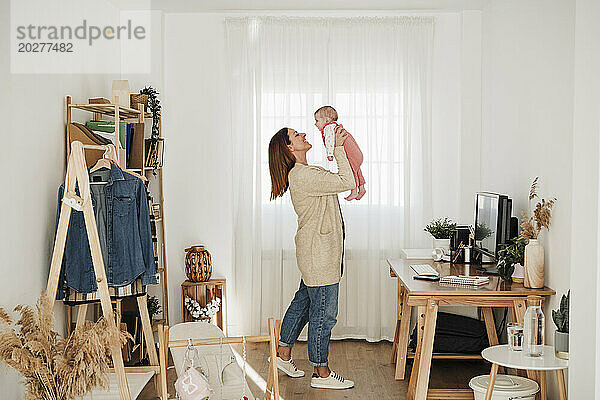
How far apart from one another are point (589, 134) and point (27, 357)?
9.08 ft

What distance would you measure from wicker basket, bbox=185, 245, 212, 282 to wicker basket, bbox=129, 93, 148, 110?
125cm

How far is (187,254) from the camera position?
572 cm

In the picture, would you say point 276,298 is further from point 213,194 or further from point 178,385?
point 178,385

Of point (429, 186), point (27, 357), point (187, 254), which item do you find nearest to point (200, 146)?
point (187, 254)

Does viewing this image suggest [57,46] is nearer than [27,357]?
No

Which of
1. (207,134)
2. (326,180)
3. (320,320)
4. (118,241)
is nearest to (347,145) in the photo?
(326,180)

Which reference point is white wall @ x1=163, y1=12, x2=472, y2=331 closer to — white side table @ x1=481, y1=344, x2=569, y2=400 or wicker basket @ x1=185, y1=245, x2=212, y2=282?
wicker basket @ x1=185, y1=245, x2=212, y2=282

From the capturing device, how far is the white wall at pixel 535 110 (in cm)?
398

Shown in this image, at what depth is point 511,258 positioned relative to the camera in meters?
4.37

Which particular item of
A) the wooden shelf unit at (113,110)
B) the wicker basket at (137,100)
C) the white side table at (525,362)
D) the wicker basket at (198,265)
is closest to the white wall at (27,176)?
the wooden shelf unit at (113,110)

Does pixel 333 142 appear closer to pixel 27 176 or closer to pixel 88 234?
pixel 88 234

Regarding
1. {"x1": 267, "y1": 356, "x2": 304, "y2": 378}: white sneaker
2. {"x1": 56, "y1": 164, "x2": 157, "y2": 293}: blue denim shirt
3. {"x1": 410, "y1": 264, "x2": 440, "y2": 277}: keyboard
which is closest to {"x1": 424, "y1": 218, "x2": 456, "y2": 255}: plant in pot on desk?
{"x1": 410, "y1": 264, "x2": 440, "y2": 277}: keyboard
